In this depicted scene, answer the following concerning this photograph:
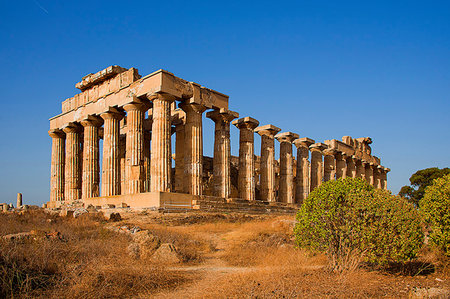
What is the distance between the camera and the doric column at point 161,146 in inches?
833

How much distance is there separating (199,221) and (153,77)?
849cm

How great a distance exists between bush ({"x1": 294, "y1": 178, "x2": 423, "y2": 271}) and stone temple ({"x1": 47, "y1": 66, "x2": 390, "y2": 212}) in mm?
11691

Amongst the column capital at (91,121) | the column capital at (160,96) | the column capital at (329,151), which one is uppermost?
the column capital at (160,96)

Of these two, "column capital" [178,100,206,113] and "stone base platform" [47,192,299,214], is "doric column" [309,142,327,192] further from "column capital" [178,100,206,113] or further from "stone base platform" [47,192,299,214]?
"column capital" [178,100,206,113]

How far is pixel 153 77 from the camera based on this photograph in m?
21.8

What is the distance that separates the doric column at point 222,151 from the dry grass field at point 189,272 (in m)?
11.0

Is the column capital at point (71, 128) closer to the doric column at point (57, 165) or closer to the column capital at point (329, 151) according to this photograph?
the doric column at point (57, 165)

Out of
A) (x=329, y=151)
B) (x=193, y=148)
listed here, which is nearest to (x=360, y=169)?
(x=329, y=151)

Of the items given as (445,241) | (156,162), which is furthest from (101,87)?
(445,241)

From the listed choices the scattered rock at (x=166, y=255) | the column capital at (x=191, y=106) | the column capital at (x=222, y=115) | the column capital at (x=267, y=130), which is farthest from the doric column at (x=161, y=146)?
the scattered rock at (x=166, y=255)

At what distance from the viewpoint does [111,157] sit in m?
24.1

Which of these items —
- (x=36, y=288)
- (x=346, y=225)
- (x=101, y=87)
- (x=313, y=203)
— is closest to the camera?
(x=36, y=288)

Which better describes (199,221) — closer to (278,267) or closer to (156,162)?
(156,162)

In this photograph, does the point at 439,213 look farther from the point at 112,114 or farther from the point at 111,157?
the point at 112,114
